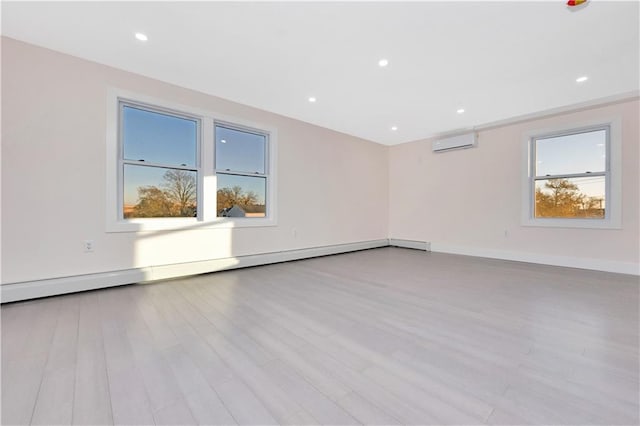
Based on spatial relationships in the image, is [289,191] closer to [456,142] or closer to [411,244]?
[411,244]

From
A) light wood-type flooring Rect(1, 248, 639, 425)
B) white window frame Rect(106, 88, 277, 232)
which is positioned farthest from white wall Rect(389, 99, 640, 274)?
white window frame Rect(106, 88, 277, 232)

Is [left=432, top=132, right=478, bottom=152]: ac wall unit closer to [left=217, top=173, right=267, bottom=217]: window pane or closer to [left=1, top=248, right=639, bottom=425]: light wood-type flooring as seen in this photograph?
[left=1, top=248, right=639, bottom=425]: light wood-type flooring

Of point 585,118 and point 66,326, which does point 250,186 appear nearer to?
point 66,326

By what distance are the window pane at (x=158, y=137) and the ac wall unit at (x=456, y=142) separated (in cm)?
486

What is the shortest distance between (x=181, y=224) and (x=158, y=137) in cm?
124

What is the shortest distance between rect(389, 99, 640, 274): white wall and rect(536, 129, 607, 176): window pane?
0.88 feet

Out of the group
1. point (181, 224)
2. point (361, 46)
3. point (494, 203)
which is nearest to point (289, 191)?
point (181, 224)

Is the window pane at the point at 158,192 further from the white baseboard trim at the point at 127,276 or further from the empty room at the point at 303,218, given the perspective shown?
the white baseboard trim at the point at 127,276

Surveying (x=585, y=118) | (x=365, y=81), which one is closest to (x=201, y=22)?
(x=365, y=81)

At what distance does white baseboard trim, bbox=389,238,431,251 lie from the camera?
5.91m

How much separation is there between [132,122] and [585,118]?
22.3ft

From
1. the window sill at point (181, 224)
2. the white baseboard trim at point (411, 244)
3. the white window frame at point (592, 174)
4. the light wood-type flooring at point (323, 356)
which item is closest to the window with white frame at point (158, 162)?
the window sill at point (181, 224)

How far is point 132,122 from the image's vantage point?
10.8 feet

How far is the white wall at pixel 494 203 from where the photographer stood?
3762 mm
